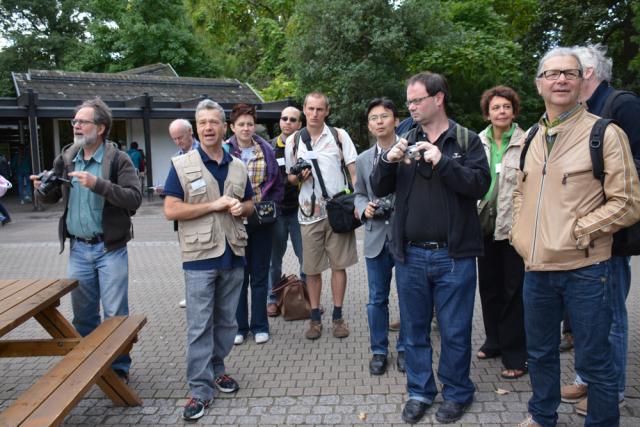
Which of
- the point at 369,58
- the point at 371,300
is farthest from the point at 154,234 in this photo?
the point at 371,300

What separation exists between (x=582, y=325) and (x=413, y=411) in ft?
3.88

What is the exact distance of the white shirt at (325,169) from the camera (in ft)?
16.9

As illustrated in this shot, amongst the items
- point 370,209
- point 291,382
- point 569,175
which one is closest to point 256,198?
point 370,209

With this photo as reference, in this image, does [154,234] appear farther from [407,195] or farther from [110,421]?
[407,195]

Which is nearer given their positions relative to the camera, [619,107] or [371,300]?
[619,107]

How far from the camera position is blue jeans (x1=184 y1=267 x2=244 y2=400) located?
12.6 ft

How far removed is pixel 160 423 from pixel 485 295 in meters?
2.57

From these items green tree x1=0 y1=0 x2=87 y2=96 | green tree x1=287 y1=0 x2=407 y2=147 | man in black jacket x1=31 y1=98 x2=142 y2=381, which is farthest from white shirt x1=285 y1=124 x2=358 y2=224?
green tree x1=0 y1=0 x2=87 y2=96

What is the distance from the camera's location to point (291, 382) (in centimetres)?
433

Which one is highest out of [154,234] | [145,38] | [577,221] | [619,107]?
[145,38]

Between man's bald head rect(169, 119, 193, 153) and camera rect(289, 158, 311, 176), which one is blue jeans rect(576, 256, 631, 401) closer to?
camera rect(289, 158, 311, 176)

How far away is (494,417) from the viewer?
365 centimetres

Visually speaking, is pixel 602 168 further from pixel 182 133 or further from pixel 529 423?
pixel 182 133

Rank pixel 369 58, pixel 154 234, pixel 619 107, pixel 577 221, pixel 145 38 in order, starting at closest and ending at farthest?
pixel 577 221 → pixel 619 107 → pixel 154 234 → pixel 369 58 → pixel 145 38
